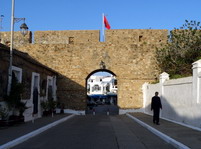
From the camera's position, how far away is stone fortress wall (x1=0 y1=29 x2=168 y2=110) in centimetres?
2638

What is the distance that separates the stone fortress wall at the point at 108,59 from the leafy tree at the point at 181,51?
75.5 inches

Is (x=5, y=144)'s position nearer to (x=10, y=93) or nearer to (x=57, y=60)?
(x=10, y=93)

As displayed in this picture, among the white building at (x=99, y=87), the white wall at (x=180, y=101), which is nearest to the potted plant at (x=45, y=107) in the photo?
the white wall at (x=180, y=101)

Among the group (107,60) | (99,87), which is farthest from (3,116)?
(99,87)

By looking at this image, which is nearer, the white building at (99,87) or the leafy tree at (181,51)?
the leafy tree at (181,51)

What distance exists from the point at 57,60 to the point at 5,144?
62.0 feet

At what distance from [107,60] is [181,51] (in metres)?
6.69

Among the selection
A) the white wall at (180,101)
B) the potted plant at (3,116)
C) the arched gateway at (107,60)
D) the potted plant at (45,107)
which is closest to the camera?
the white wall at (180,101)

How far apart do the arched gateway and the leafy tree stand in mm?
1912

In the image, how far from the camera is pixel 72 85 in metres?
26.7

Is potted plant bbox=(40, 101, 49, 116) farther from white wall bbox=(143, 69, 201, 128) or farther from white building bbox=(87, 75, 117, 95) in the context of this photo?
white building bbox=(87, 75, 117, 95)

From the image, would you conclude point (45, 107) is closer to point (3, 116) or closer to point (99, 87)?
point (3, 116)

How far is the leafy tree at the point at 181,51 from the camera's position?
2230cm

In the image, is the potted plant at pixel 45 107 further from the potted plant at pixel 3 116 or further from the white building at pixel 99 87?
the white building at pixel 99 87
